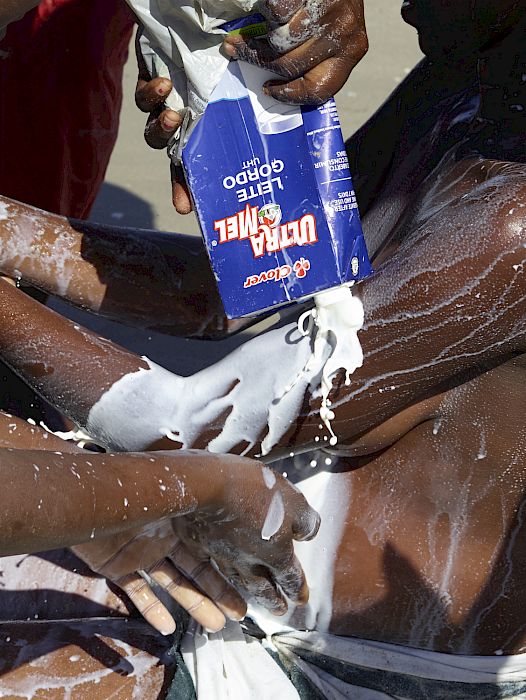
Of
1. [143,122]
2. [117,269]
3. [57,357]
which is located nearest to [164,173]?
[143,122]

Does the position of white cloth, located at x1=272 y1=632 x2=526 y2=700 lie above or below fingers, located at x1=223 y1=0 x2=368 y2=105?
below

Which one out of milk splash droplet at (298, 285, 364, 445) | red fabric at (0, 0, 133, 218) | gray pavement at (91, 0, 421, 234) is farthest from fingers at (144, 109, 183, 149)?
gray pavement at (91, 0, 421, 234)

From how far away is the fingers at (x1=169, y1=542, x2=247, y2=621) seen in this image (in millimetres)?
1470

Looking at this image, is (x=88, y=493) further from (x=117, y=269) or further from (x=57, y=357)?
(x=117, y=269)

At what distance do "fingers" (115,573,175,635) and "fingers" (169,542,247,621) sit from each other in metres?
0.06

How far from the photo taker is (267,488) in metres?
1.35

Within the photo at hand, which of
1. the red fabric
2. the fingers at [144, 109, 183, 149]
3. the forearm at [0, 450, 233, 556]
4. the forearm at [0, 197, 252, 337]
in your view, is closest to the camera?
the forearm at [0, 450, 233, 556]

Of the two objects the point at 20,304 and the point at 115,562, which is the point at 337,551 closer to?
the point at 115,562

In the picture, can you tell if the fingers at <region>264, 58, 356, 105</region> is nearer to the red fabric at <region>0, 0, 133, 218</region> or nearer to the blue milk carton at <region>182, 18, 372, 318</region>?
the blue milk carton at <region>182, 18, 372, 318</region>

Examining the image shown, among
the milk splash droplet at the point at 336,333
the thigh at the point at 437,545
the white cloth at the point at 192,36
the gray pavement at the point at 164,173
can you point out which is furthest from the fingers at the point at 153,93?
the gray pavement at the point at 164,173

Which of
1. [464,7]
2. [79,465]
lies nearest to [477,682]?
[79,465]

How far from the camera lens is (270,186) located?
52.1 inches

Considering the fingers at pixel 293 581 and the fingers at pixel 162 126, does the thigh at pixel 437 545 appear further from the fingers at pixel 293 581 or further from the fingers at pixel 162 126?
the fingers at pixel 162 126

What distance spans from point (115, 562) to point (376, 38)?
3099mm
